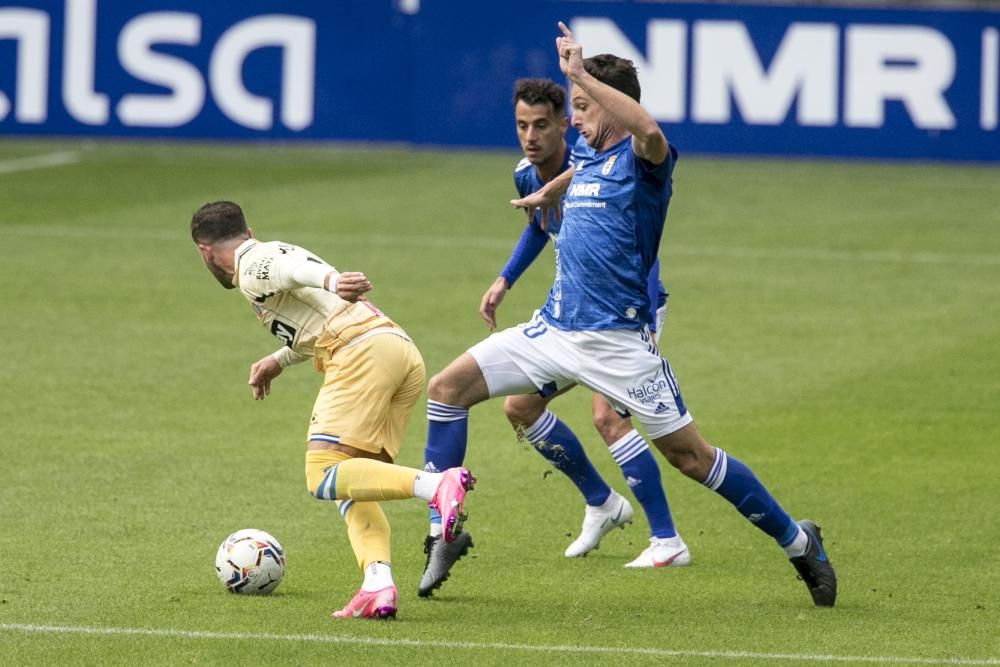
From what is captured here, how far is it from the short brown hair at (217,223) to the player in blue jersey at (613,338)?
108 centimetres

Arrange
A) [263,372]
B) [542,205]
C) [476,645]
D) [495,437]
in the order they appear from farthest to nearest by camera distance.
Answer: [495,437], [542,205], [263,372], [476,645]

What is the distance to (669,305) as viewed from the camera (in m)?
15.4

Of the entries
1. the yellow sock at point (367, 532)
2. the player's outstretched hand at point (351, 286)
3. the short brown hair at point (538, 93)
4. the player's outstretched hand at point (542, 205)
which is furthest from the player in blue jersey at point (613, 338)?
the player's outstretched hand at point (351, 286)

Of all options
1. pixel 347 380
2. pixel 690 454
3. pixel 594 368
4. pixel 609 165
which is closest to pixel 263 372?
pixel 347 380

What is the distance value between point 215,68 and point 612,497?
15.6 m

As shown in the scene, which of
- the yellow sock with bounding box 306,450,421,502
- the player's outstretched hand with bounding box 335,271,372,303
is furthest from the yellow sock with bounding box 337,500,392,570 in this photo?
the player's outstretched hand with bounding box 335,271,372,303

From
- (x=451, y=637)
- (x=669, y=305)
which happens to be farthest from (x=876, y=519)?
(x=669, y=305)

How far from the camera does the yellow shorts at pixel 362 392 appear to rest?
7.38 m

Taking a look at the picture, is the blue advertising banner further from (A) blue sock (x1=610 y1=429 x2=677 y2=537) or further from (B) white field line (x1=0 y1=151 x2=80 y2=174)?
(A) blue sock (x1=610 y1=429 x2=677 y2=537)

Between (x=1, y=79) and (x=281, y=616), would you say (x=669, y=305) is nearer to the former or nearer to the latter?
(x=281, y=616)

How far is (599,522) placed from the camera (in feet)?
28.8

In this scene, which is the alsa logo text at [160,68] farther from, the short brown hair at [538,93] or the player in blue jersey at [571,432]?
the short brown hair at [538,93]

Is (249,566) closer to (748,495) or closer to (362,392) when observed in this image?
(362,392)

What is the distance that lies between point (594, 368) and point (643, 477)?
3.82 ft
